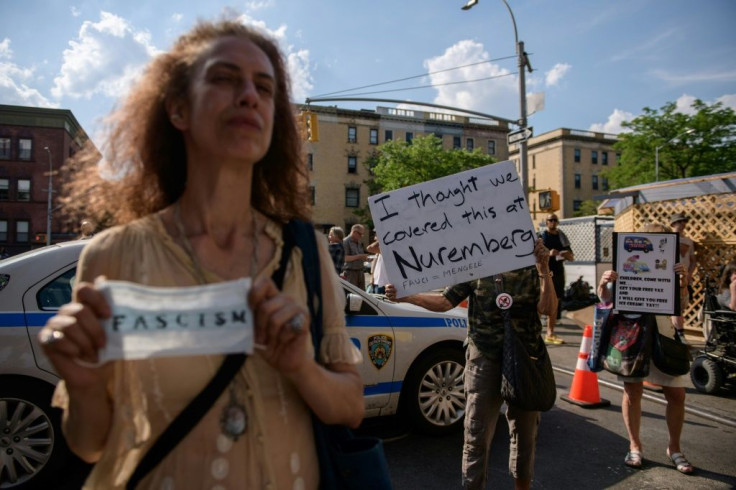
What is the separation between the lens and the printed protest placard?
406 cm

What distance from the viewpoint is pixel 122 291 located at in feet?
2.89

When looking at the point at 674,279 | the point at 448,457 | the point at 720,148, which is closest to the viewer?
the point at 674,279

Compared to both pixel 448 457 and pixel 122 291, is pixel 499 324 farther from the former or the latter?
pixel 122 291

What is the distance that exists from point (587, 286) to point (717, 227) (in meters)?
4.11

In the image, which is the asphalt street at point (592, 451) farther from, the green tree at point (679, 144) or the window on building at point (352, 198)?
the window on building at point (352, 198)

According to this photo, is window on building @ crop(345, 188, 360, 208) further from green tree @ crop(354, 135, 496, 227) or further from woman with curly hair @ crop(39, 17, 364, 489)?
woman with curly hair @ crop(39, 17, 364, 489)

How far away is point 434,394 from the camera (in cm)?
498

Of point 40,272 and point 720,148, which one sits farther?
point 720,148

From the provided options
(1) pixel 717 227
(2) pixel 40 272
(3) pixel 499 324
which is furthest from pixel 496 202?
(1) pixel 717 227

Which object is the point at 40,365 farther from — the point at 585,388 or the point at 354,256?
the point at 354,256

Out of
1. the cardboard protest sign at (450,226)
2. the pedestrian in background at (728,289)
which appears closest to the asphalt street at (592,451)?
the pedestrian in background at (728,289)

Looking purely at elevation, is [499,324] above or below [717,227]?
below

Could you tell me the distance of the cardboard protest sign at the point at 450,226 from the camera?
123 inches

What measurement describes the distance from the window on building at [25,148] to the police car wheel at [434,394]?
47.4 m
